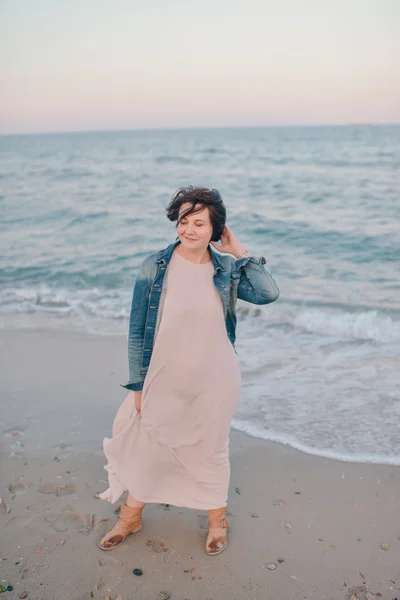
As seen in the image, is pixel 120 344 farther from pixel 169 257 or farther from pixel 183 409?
pixel 169 257

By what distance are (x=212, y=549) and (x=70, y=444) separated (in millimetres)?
1571

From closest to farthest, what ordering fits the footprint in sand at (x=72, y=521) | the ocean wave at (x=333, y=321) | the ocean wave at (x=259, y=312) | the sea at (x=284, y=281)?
the footprint in sand at (x=72, y=521), the sea at (x=284, y=281), the ocean wave at (x=333, y=321), the ocean wave at (x=259, y=312)

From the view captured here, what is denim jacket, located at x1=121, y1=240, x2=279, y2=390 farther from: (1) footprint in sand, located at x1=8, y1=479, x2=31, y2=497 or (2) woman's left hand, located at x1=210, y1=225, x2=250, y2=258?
(1) footprint in sand, located at x1=8, y1=479, x2=31, y2=497

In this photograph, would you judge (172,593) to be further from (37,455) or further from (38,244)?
(38,244)

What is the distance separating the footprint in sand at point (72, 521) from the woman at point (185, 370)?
0.20 m

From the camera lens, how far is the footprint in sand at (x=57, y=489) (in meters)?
3.57

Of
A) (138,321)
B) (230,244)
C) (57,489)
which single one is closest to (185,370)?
(138,321)

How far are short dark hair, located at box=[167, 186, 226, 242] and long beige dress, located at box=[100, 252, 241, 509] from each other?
22 cm

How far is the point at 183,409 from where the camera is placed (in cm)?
290

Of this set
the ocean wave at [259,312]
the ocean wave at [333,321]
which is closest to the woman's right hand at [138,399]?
the ocean wave at [259,312]

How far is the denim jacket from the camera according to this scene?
2.79m

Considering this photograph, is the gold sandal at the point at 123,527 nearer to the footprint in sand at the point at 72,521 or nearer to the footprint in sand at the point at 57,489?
the footprint in sand at the point at 72,521

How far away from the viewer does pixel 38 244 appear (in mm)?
13234

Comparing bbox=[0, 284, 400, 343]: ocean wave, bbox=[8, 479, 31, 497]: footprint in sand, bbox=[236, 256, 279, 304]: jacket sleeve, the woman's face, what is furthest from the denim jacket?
bbox=[0, 284, 400, 343]: ocean wave
